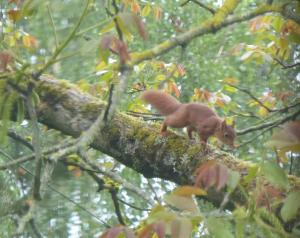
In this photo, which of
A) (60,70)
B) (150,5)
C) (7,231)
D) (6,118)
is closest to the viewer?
(6,118)

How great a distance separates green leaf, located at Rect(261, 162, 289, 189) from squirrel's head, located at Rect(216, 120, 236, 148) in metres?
1.72

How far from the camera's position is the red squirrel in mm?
2898

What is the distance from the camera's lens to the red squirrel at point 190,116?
9.51 ft

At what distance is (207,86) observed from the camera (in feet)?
20.9

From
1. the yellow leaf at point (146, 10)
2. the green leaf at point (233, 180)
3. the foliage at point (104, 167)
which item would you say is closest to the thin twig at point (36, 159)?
the foliage at point (104, 167)

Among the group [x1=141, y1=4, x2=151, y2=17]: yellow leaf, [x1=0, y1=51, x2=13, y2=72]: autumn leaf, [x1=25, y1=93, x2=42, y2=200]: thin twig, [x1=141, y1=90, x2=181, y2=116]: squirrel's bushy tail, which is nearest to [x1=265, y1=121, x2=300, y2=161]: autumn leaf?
[x1=25, y1=93, x2=42, y2=200]: thin twig

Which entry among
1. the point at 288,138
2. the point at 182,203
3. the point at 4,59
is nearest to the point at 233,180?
the point at 182,203

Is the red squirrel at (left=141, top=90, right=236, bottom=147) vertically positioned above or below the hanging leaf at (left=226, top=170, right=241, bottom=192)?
below

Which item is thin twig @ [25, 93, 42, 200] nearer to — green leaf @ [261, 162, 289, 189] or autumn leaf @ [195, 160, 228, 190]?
autumn leaf @ [195, 160, 228, 190]

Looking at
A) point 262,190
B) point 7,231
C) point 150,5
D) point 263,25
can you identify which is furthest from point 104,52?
point 150,5

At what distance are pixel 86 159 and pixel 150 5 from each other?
7.35ft

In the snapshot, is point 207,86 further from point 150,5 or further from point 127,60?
point 127,60

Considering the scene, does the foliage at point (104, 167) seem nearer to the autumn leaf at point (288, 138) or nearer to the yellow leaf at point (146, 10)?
the autumn leaf at point (288, 138)

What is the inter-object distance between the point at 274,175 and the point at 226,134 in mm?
1802
